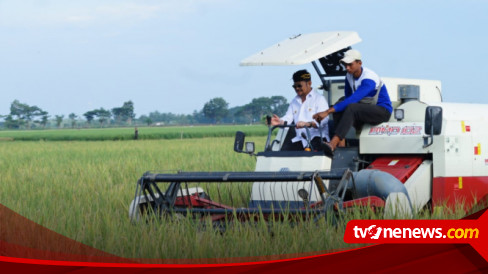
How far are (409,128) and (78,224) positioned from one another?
3.77 meters

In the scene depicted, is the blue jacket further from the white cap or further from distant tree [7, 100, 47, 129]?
distant tree [7, 100, 47, 129]

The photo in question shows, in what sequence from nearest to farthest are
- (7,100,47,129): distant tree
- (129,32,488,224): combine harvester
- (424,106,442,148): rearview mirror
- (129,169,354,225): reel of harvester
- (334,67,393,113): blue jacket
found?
(129,169,354,225): reel of harvester → (129,32,488,224): combine harvester → (424,106,442,148): rearview mirror → (334,67,393,113): blue jacket → (7,100,47,129): distant tree

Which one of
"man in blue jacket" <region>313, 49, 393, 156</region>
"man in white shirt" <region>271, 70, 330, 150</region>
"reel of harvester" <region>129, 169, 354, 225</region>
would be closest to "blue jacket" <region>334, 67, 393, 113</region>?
"man in blue jacket" <region>313, 49, 393, 156</region>

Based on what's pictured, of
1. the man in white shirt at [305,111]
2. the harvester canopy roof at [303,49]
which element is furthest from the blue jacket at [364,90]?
the harvester canopy roof at [303,49]

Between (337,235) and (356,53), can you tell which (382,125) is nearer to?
(356,53)

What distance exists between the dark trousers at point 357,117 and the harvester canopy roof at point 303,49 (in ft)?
2.25

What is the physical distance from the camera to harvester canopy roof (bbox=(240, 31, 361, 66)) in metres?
7.01

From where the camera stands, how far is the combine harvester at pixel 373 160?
6.64 meters

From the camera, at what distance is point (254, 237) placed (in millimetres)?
5320

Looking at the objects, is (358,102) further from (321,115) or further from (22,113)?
(22,113)

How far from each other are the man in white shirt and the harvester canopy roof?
0.36m

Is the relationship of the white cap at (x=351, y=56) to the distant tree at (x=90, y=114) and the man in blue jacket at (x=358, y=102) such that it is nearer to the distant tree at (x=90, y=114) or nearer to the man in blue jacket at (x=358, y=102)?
the man in blue jacket at (x=358, y=102)

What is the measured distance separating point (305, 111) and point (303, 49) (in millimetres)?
743

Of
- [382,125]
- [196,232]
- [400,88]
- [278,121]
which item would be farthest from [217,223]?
[400,88]
